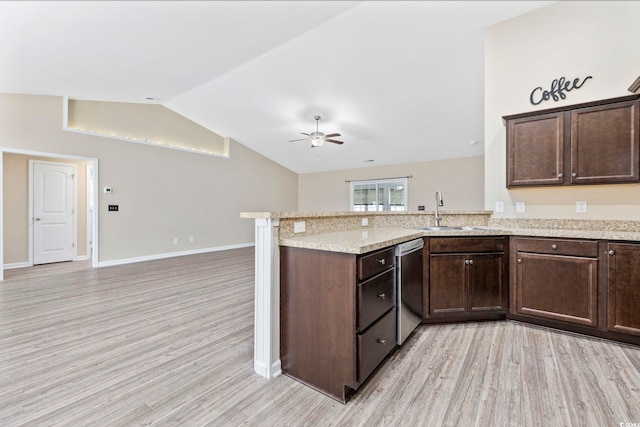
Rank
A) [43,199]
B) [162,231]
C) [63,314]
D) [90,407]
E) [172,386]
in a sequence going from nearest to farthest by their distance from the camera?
[90,407] → [172,386] → [63,314] → [43,199] → [162,231]

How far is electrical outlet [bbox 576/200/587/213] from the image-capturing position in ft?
9.13

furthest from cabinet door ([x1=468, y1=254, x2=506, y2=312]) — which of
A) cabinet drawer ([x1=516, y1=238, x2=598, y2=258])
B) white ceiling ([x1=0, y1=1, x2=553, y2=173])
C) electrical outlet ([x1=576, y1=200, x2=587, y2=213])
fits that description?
white ceiling ([x1=0, y1=1, x2=553, y2=173])

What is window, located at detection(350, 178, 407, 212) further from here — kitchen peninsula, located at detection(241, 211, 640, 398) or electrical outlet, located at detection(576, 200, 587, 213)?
electrical outlet, located at detection(576, 200, 587, 213)

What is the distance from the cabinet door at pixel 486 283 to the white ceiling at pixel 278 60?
2.69 metres

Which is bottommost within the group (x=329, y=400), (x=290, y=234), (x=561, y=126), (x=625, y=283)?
(x=329, y=400)

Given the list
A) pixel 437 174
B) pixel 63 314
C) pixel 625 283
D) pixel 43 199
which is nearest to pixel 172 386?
pixel 63 314

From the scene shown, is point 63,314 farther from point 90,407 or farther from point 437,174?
point 437,174

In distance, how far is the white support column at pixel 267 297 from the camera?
5.86 ft

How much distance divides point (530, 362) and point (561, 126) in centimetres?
215

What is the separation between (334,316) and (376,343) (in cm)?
38

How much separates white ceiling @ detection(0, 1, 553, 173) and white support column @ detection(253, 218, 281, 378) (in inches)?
101

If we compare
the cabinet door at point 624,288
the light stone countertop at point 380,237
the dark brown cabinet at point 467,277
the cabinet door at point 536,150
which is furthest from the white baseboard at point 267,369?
the cabinet door at point 536,150

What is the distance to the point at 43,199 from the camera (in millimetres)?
5477

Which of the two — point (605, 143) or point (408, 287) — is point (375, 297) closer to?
point (408, 287)
